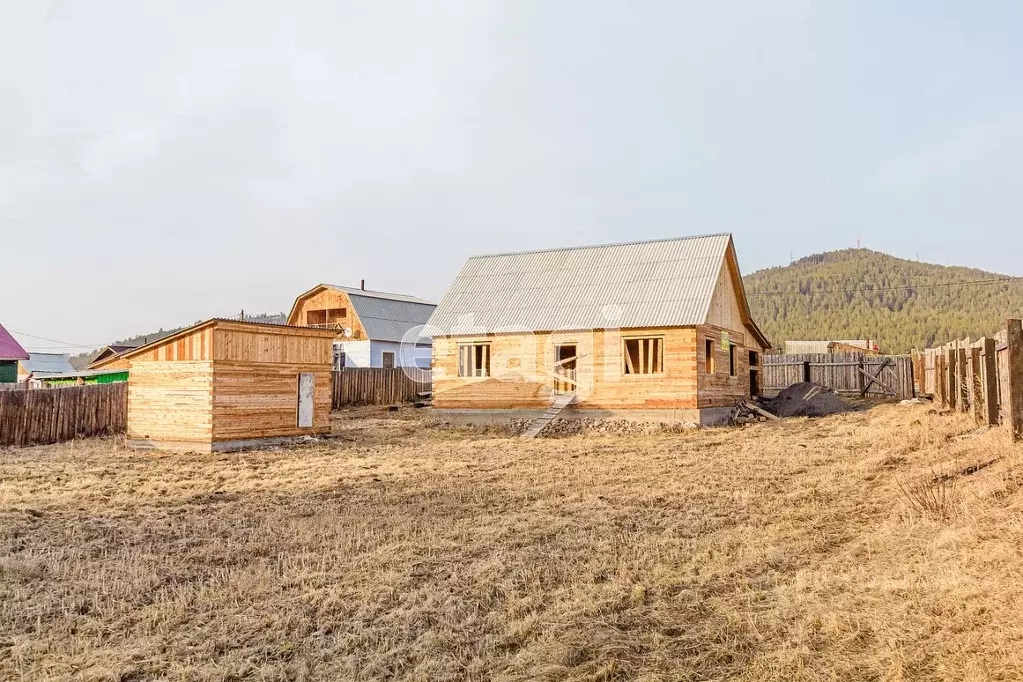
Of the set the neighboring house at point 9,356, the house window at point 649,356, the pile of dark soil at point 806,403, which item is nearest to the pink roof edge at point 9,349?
the neighboring house at point 9,356

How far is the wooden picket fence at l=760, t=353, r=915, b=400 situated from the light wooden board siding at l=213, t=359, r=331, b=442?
20.4m

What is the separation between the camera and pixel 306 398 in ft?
68.4

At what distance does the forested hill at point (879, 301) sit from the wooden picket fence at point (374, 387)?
53869 millimetres

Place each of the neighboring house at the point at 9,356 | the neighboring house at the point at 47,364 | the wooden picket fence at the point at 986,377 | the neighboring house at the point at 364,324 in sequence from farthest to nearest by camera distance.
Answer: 1. the neighboring house at the point at 47,364
2. the neighboring house at the point at 364,324
3. the neighboring house at the point at 9,356
4. the wooden picket fence at the point at 986,377

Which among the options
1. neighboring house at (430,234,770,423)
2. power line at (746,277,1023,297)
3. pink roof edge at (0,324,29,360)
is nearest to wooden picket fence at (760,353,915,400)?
neighboring house at (430,234,770,423)

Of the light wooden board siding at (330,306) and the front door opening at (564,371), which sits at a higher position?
the light wooden board siding at (330,306)

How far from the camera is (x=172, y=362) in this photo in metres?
18.7

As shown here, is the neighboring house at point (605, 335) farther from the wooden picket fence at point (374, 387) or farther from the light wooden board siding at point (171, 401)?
the light wooden board siding at point (171, 401)

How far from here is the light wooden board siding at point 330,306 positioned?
41094 mm

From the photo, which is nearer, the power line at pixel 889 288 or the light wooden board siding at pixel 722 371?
the light wooden board siding at pixel 722 371

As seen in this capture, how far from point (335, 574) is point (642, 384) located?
17.3 m

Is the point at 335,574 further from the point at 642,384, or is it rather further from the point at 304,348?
the point at 642,384

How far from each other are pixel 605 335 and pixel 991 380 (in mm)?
12852

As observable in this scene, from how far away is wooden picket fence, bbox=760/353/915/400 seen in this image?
3291 cm
